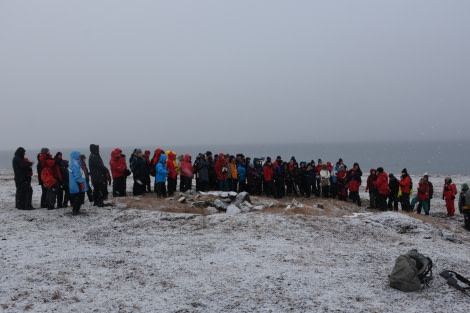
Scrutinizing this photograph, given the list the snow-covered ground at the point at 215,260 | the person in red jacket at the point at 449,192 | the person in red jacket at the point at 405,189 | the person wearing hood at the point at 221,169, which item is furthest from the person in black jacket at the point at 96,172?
the person in red jacket at the point at 449,192

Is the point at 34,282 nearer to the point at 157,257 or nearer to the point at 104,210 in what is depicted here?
the point at 157,257

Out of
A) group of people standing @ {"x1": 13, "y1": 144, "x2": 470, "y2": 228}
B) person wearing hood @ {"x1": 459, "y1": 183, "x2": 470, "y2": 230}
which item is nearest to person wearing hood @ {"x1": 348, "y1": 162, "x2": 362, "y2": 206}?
group of people standing @ {"x1": 13, "y1": 144, "x2": 470, "y2": 228}

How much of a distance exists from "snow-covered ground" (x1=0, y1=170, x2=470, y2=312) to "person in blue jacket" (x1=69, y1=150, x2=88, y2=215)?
478 millimetres

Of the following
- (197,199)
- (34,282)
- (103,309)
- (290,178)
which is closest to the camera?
(103,309)

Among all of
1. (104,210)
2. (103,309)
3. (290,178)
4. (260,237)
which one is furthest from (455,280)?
(290,178)

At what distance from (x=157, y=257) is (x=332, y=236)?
494cm

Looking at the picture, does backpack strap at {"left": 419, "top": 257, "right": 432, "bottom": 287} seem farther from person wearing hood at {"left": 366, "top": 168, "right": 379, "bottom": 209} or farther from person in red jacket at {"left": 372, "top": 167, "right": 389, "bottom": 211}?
person wearing hood at {"left": 366, "top": 168, "right": 379, "bottom": 209}

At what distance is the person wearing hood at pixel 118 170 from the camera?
15680mm

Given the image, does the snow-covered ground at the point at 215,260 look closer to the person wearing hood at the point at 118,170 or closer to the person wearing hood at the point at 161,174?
the person wearing hood at the point at 161,174

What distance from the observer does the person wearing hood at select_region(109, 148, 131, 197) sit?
15.7m

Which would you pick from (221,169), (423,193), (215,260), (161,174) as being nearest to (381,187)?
(423,193)

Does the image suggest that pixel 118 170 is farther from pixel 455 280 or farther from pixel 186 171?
pixel 455 280

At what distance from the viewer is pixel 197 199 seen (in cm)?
1502

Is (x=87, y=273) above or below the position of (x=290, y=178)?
below
